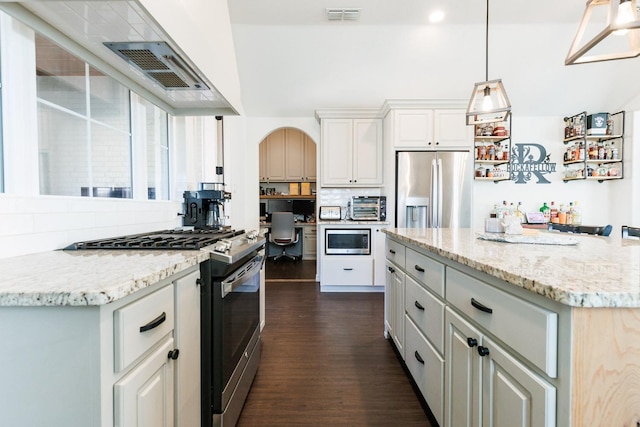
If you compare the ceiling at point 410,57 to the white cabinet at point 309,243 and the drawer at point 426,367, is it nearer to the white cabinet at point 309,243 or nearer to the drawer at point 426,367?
the white cabinet at point 309,243

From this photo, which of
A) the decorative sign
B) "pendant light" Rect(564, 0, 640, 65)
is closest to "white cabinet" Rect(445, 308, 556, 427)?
"pendant light" Rect(564, 0, 640, 65)

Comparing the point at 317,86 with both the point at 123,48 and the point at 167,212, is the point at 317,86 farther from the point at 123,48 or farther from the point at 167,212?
the point at 123,48

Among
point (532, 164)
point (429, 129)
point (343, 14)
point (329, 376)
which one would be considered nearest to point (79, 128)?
point (329, 376)

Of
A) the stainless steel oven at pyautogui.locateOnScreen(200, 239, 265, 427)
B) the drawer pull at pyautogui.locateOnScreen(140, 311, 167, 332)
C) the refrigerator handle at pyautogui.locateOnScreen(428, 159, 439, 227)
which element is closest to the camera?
the drawer pull at pyautogui.locateOnScreen(140, 311, 167, 332)

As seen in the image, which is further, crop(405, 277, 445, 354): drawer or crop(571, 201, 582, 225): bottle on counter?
crop(571, 201, 582, 225): bottle on counter

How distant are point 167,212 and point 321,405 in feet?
5.21

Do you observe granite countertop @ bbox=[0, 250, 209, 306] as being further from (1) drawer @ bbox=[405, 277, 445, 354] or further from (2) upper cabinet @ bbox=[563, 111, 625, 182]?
(2) upper cabinet @ bbox=[563, 111, 625, 182]

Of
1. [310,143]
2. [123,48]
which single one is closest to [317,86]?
[310,143]

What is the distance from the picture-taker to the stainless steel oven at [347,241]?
13.6 feet

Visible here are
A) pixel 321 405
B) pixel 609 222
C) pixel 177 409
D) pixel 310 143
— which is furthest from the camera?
pixel 310 143

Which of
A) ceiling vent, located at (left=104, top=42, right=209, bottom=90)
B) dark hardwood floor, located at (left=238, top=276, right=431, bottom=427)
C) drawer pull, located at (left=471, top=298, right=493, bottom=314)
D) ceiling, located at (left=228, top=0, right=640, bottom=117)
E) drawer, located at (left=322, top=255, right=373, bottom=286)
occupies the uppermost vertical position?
ceiling, located at (left=228, top=0, right=640, bottom=117)

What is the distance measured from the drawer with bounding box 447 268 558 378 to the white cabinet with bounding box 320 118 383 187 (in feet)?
10.7

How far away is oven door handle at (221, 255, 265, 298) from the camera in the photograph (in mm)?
1362

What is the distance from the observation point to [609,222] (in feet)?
15.4
